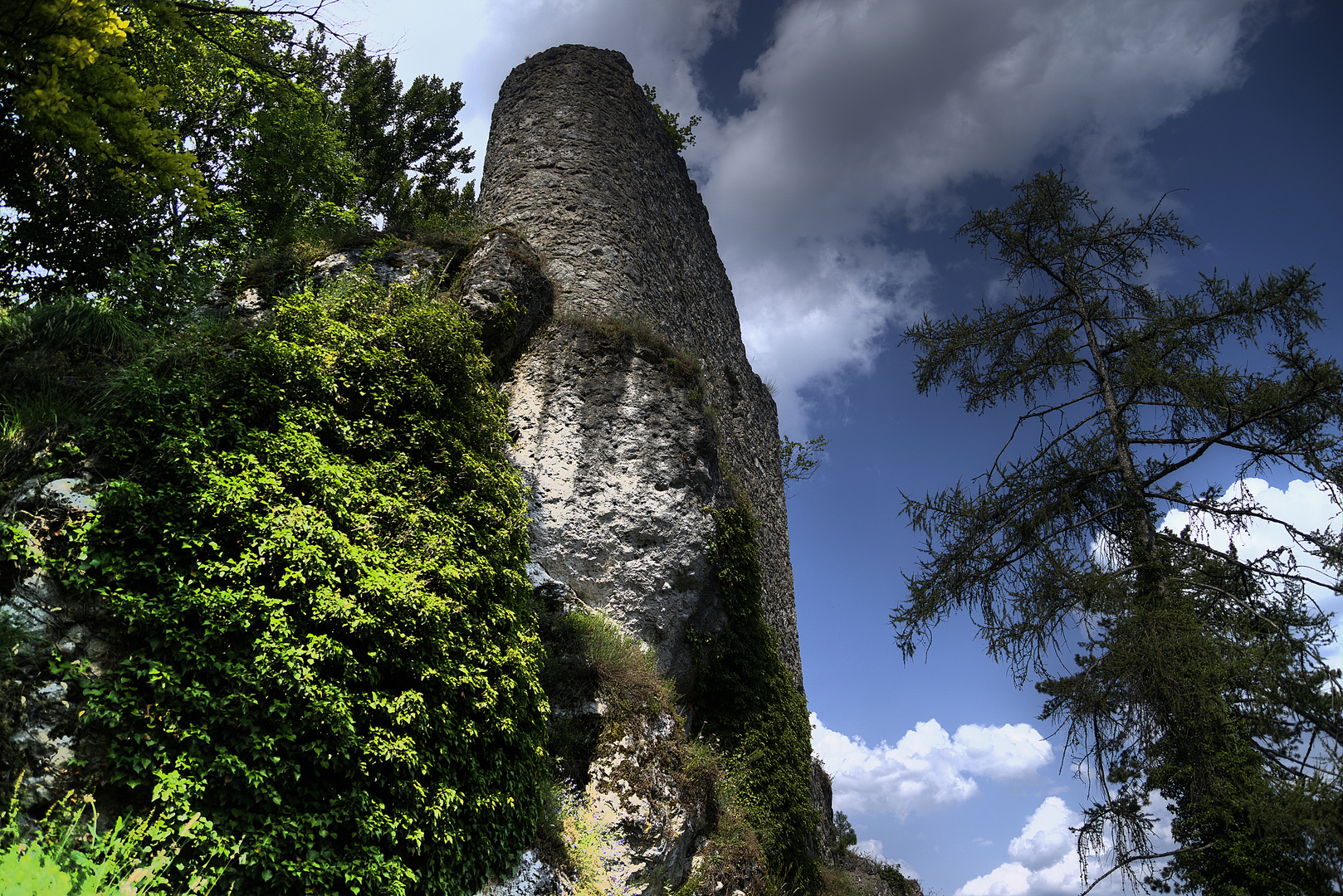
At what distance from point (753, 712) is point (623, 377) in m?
4.60

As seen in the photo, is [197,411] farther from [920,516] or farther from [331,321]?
[920,516]

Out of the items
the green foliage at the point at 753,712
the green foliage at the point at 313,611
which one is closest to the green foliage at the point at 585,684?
the green foliage at the point at 313,611

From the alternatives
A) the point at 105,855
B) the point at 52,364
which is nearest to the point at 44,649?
the point at 105,855

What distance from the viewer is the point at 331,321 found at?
5.65m

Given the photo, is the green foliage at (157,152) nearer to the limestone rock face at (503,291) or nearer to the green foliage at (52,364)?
the green foliage at (52,364)

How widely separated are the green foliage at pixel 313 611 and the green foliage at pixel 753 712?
11.4ft

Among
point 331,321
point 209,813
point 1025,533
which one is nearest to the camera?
point 209,813

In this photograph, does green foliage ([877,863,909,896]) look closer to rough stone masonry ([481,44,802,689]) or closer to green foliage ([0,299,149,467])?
rough stone masonry ([481,44,802,689])

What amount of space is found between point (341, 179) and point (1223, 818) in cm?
1681

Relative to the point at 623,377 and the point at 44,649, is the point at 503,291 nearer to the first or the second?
the point at 623,377

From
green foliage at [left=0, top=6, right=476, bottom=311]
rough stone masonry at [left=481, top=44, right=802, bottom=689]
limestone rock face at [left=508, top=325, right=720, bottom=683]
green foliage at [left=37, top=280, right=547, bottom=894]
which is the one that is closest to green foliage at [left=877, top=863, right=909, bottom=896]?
rough stone masonry at [left=481, top=44, right=802, bottom=689]

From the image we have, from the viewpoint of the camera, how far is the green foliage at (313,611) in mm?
3705

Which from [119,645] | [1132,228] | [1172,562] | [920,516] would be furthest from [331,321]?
[1132,228]

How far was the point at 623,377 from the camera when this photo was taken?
8.82 metres
